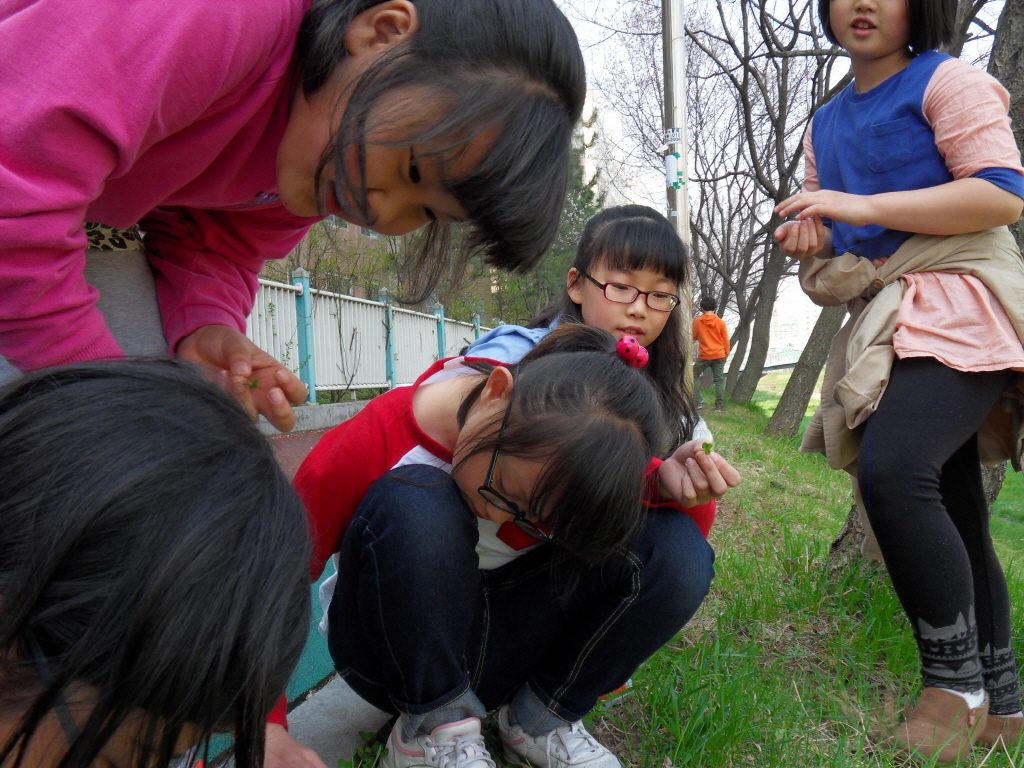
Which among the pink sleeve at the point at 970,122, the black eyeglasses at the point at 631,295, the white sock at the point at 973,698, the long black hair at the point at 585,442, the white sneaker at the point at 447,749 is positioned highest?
the pink sleeve at the point at 970,122

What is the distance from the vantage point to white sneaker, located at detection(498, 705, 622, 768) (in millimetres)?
1502

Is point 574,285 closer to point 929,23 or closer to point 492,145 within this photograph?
point 929,23

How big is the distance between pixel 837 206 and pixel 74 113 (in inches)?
56.9

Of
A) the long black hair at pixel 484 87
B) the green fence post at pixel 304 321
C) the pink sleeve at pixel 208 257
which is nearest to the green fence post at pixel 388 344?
the green fence post at pixel 304 321

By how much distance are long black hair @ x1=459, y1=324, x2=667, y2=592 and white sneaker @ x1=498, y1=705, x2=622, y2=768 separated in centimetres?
34

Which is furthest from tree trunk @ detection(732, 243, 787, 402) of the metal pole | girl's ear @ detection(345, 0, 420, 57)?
girl's ear @ detection(345, 0, 420, 57)

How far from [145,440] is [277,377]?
55cm

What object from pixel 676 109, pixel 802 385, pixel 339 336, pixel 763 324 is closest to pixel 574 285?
pixel 676 109

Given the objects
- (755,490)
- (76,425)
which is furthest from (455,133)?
(755,490)

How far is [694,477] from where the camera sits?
1521 millimetres

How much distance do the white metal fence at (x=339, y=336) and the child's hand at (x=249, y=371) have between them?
536 centimetres

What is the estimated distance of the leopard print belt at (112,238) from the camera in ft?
4.84

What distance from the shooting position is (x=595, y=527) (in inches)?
54.1

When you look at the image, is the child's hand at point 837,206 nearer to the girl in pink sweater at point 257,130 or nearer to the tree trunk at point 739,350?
the girl in pink sweater at point 257,130
